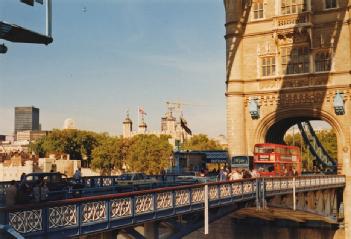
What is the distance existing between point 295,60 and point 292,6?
483 cm

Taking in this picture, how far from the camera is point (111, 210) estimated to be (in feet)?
50.5

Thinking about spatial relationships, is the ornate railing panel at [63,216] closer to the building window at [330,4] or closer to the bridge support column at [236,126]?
the bridge support column at [236,126]

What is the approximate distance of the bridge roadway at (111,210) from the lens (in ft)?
40.3

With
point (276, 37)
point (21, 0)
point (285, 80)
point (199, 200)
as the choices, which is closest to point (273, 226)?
point (285, 80)

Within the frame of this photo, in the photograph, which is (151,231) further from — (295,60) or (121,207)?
(295,60)

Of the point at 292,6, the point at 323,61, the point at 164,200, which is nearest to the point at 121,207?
the point at 164,200

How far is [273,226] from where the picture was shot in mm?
50375

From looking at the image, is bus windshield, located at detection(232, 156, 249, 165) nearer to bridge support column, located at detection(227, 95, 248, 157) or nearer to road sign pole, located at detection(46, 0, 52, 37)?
bridge support column, located at detection(227, 95, 248, 157)

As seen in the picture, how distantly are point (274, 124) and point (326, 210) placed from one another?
408 inches

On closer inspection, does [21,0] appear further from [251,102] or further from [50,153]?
[50,153]

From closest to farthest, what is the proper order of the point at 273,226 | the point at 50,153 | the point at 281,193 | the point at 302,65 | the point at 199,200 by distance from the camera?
the point at 199,200
the point at 281,193
the point at 302,65
the point at 273,226
the point at 50,153

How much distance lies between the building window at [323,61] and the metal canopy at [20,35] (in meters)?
40.2

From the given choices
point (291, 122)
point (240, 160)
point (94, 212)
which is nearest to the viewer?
point (94, 212)

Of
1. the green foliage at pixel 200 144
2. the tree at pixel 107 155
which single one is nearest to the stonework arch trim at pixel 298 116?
the tree at pixel 107 155
